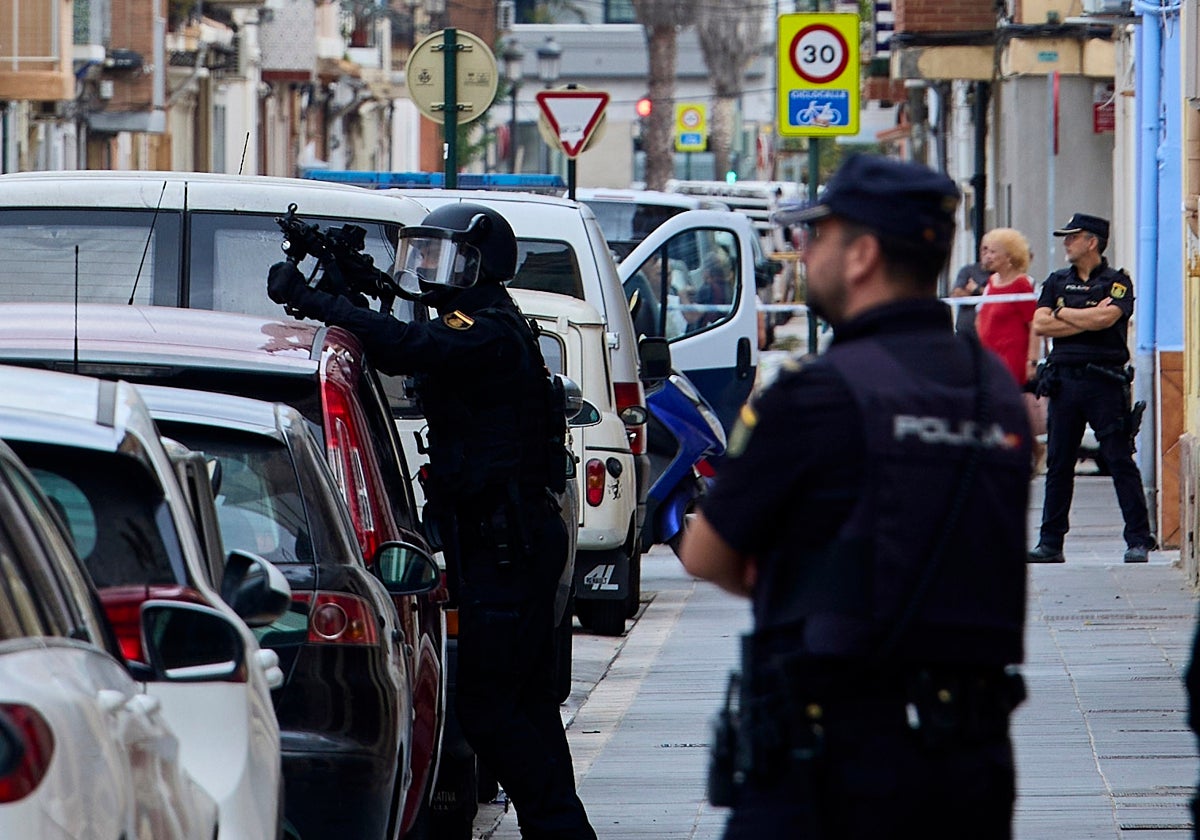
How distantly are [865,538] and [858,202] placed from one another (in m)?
0.52

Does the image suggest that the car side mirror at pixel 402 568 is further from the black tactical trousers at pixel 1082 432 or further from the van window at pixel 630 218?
the van window at pixel 630 218

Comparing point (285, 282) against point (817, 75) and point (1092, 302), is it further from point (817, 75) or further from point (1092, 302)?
point (817, 75)

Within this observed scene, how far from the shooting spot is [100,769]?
361cm

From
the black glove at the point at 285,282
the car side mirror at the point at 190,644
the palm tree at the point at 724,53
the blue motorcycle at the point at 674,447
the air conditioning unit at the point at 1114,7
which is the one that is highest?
the palm tree at the point at 724,53

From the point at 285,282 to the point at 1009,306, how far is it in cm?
1011

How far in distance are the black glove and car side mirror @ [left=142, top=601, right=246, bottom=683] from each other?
2413 millimetres

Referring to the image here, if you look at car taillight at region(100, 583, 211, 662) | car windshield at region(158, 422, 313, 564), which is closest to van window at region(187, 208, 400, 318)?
car windshield at region(158, 422, 313, 564)

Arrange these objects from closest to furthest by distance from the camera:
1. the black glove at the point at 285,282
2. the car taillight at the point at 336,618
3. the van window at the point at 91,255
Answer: the car taillight at the point at 336,618
the black glove at the point at 285,282
the van window at the point at 91,255

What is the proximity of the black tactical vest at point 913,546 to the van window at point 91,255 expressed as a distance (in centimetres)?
476

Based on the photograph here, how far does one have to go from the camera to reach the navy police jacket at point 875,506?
371cm

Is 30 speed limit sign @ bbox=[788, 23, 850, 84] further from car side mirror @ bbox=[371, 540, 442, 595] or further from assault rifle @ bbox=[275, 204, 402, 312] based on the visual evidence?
car side mirror @ bbox=[371, 540, 442, 595]

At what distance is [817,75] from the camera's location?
Answer: 673 inches

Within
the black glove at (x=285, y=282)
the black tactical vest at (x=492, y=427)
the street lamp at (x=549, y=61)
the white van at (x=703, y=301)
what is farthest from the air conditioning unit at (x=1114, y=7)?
the street lamp at (x=549, y=61)

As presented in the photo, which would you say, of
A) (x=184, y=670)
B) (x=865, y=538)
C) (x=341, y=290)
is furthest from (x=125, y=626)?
(x=341, y=290)
